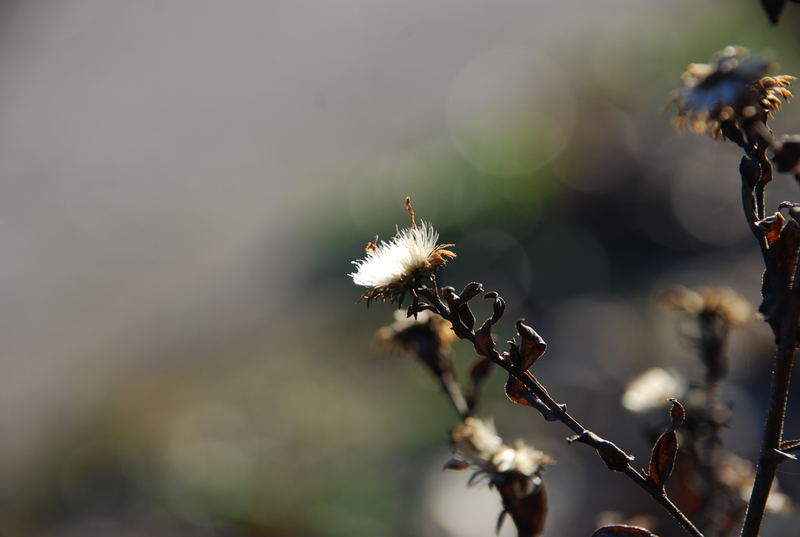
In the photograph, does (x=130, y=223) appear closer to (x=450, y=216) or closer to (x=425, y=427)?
(x=450, y=216)

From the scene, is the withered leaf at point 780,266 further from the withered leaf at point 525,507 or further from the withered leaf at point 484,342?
the withered leaf at point 525,507

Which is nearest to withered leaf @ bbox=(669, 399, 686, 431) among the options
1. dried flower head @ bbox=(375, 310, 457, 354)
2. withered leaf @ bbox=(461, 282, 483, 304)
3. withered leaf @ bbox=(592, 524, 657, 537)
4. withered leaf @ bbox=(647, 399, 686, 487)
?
withered leaf @ bbox=(647, 399, 686, 487)

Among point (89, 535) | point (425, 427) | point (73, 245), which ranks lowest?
point (89, 535)

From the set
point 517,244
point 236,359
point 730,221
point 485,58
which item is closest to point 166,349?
point 236,359

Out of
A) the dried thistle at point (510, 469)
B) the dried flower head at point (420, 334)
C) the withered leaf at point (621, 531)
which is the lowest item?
the withered leaf at point (621, 531)

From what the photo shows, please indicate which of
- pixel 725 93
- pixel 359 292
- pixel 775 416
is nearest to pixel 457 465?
pixel 775 416

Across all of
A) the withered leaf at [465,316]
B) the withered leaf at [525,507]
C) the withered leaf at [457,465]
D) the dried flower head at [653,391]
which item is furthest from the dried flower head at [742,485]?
the withered leaf at [465,316]

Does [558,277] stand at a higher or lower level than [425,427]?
higher
